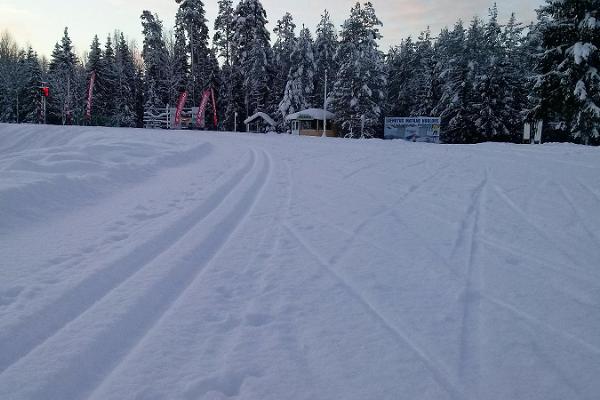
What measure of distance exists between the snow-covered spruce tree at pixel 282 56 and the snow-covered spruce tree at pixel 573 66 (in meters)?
30.7

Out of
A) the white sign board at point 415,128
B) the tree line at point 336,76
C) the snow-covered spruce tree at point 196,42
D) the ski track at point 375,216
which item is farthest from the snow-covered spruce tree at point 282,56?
the ski track at point 375,216

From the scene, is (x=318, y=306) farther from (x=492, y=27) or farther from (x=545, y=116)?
(x=492, y=27)

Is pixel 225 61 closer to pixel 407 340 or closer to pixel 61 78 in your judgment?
pixel 61 78

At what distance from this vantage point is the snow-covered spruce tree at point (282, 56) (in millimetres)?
54000

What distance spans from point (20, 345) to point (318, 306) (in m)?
2.13

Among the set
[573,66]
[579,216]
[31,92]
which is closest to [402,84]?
[573,66]

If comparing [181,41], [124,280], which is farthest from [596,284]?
[181,41]

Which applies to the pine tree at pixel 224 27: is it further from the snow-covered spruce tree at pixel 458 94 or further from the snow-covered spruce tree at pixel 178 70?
the snow-covered spruce tree at pixel 458 94

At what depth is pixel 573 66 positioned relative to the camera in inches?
904

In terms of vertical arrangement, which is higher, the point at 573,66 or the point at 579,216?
the point at 573,66

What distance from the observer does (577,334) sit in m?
3.00

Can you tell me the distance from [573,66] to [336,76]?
27448mm

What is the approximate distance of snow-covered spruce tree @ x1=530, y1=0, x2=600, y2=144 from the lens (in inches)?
874

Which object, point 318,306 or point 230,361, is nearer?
point 230,361
